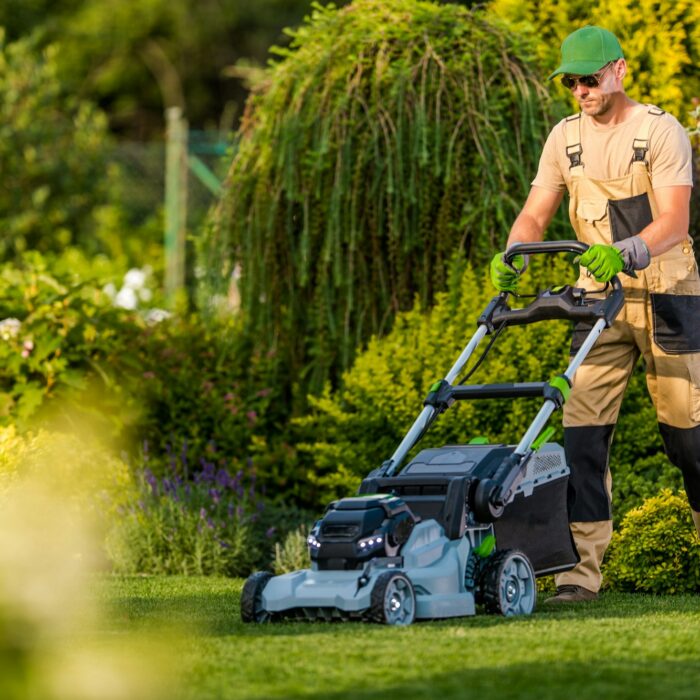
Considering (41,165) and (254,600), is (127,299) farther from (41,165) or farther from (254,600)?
(254,600)

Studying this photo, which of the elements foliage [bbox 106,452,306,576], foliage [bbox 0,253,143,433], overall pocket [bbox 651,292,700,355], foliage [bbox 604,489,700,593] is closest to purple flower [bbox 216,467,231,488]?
foliage [bbox 106,452,306,576]

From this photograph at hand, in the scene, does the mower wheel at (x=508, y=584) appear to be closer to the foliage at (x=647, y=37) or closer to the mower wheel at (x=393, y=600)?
A: the mower wheel at (x=393, y=600)

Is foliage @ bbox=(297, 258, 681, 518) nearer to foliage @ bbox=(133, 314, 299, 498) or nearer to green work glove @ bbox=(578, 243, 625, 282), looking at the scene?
foliage @ bbox=(133, 314, 299, 498)

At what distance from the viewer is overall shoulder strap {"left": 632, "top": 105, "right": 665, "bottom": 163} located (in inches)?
231

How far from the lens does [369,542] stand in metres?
5.00

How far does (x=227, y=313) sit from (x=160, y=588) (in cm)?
328

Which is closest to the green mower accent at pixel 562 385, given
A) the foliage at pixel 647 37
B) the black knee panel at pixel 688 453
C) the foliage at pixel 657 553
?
the black knee panel at pixel 688 453

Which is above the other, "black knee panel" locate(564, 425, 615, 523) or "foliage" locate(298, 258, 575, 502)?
"foliage" locate(298, 258, 575, 502)

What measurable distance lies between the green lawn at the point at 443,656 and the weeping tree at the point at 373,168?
3307 millimetres

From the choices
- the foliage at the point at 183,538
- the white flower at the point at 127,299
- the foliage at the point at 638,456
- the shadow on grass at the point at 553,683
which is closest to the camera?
the shadow on grass at the point at 553,683

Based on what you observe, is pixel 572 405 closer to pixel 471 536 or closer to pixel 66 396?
pixel 471 536

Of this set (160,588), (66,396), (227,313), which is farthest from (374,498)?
(227,313)

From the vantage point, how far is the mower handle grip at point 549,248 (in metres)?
5.70

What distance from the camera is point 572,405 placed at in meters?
6.18
